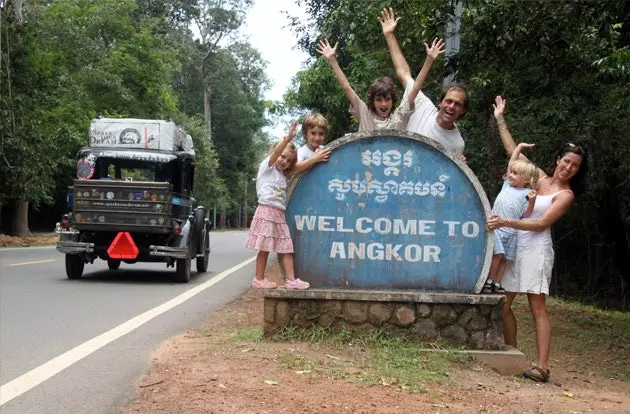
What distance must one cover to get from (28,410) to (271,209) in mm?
2497

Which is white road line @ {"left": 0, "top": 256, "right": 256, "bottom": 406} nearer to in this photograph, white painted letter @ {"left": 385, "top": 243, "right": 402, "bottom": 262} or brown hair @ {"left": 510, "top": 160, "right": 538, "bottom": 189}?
white painted letter @ {"left": 385, "top": 243, "right": 402, "bottom": 262}

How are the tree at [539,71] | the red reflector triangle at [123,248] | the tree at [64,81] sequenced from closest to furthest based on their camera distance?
the tree at [539,71] → the red reflector triangle at [123,248] → the tree at [64,81]

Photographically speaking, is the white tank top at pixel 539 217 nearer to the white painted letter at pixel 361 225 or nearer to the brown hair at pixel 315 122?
the white painted letter at pixel 361 225

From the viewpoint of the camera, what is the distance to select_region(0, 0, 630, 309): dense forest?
894 cm

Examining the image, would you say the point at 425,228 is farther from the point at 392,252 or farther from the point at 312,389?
the point at 312,389

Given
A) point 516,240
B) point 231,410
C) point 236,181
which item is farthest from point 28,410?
point 236,181

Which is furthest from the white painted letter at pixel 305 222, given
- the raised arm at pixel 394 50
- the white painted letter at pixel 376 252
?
the raised arm at pixel 394 50

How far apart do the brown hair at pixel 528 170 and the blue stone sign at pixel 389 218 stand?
1.24ft

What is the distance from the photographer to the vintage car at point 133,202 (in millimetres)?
13102

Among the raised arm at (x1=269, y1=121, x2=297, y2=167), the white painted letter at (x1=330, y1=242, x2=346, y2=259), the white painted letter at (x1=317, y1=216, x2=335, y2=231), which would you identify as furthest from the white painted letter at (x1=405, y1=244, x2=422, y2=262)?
the raised arm at (x1=269, y1=121, x2=297, y2=167)

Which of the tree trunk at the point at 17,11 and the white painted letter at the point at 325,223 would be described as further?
the tree trunk at the point at 17,11

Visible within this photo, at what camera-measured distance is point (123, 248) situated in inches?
523

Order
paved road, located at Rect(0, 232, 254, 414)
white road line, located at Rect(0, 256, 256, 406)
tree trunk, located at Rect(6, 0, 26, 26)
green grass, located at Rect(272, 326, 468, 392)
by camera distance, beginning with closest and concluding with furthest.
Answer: green grass, located at Rect(272, 326, 468, 392) < paved road, located at Rect(0, 232, 254, 414) < white road line, located at Rect(0, 256, 256, 406) < tree trunk, located at Rect(6, 0, 26, 26)

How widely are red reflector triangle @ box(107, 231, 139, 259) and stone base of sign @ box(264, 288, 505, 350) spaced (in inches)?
297
